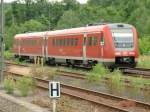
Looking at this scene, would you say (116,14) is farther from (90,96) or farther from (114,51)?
(90,96)

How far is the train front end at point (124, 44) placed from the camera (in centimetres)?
2878

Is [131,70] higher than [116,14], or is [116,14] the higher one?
[116,14]

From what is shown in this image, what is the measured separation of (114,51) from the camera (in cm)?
2850

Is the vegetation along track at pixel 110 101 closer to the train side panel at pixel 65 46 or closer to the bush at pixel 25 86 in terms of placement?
the bush at pixel 25 86

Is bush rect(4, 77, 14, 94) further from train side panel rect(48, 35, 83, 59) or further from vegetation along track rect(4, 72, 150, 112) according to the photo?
train side panel rect(48, 35, 83, 59)

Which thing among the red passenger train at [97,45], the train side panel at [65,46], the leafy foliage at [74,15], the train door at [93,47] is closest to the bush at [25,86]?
the red passenger train at [97,45]

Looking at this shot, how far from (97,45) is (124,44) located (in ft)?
4.90

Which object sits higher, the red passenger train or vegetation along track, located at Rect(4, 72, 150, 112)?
the red passenger train

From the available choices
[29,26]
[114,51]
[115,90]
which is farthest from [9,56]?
[115,90]

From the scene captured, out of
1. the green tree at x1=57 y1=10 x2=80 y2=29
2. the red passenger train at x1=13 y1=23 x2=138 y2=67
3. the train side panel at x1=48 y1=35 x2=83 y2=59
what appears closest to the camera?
the red passenger train at x1=13 y1=23 x2=138 y2=67

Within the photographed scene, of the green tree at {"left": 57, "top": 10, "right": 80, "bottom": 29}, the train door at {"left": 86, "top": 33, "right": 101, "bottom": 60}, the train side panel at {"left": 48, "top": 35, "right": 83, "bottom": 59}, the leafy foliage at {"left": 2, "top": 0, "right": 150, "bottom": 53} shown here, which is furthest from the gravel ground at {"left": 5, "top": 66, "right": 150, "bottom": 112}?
the green tree at {"left": 57, "top": 10, "right": 80, "bottom": 29}

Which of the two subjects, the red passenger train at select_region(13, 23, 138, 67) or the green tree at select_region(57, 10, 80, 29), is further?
the green tree at select_region(57, 10, 80, 29)

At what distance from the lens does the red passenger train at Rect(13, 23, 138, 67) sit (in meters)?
28.6

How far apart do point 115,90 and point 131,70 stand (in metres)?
10.5
